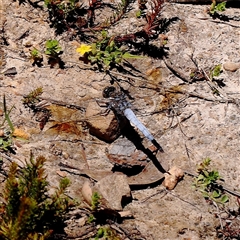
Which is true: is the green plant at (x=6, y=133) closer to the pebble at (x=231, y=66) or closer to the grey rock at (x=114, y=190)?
the grey rock at (x=114, y=190)

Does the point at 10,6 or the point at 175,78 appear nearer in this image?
the point at 175,78

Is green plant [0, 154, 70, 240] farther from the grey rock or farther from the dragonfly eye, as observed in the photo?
the dragonfly eye

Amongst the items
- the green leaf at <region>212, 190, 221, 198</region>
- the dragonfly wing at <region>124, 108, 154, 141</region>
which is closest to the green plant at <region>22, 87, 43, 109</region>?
the dragonfly wing at <region>124, 108, 154, 141</region>

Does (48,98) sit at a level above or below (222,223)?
above

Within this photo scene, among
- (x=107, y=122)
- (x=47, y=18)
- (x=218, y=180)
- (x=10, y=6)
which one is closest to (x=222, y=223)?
(x=218, y=180)

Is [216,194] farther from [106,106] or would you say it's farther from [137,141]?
[106,106]

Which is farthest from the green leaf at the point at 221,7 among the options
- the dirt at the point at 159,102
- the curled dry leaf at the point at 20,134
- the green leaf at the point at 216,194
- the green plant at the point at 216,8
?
the curled dry leaf at the point at 20,134

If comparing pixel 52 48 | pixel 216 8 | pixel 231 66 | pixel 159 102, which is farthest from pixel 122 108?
pixel 216 8

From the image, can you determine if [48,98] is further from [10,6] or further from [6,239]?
[6,239]
